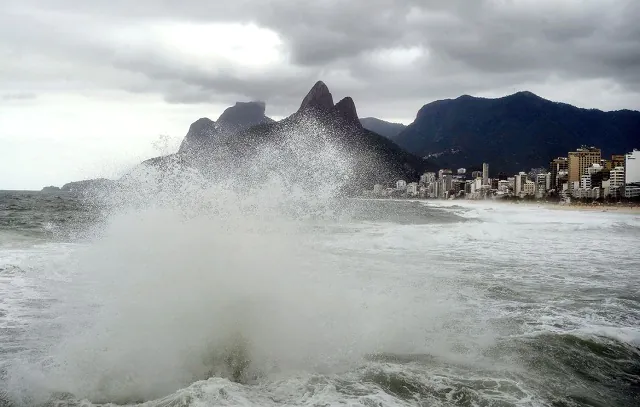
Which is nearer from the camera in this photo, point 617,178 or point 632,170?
point 632,170

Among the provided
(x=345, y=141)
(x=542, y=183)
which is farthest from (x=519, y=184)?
(x=345, y=141)

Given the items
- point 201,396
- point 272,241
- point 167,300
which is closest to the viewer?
point 201,396

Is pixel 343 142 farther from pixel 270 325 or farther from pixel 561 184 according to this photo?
pixel 270 325

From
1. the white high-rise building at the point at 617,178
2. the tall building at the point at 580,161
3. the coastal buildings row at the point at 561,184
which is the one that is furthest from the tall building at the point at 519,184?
the white high-rise building at the point at 617,178

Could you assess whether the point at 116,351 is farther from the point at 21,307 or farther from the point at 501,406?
the point at 501,406

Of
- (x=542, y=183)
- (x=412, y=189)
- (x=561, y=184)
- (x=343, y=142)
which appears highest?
(x=343, y=142)

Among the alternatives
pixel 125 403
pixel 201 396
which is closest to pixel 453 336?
pixel 201 396

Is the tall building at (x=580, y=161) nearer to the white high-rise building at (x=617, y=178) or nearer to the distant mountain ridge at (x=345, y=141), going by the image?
the white high-rise building at (x=617, y=178)
